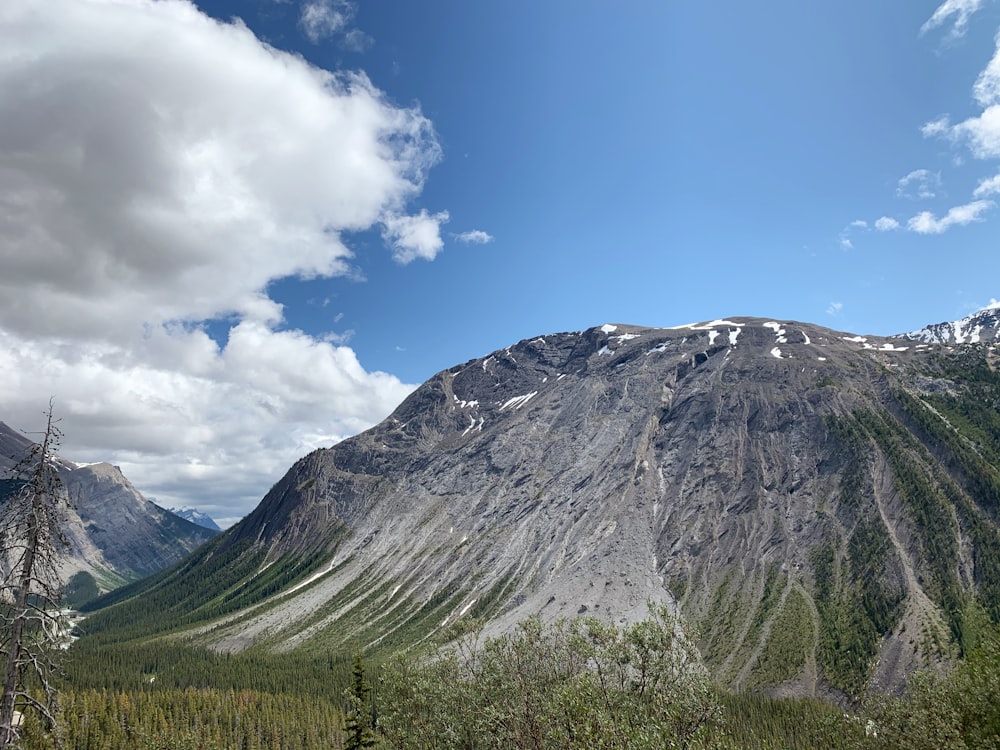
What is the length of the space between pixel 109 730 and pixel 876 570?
6886 inches

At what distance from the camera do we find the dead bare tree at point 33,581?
773 inches

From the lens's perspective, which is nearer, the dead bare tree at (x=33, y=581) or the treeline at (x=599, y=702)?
the dead bare tree at (x=33, y=581)

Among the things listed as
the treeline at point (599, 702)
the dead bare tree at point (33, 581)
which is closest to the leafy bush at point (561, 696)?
the treeline at point (599, 702)

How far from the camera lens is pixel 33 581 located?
19.9 m

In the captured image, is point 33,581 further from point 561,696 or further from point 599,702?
point 599,702

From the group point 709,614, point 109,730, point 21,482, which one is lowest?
point 109,730

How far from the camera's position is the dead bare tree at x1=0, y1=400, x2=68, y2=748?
64.4 feet

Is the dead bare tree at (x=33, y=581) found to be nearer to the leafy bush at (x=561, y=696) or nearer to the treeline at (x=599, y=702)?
the treeline at (x=599, y=702)

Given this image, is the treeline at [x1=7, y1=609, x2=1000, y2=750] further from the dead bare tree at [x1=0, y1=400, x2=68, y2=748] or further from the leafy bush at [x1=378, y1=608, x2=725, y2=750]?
the dead bare tree at [x1=0, y1=400, x2=68, y2=748]

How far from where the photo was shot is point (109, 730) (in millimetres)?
100438

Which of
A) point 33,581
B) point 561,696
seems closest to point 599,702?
point 561,696

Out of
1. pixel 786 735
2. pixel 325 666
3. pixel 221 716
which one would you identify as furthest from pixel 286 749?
pixel 786 735

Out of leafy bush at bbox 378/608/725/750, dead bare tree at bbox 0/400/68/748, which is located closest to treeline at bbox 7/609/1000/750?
leafy bush at bbox 378/608/725/750

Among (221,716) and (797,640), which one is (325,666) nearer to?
(221,716)
